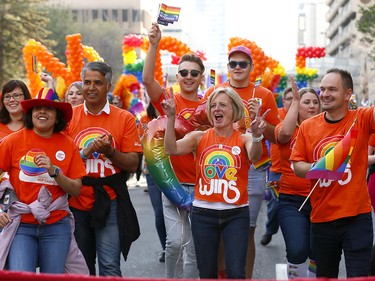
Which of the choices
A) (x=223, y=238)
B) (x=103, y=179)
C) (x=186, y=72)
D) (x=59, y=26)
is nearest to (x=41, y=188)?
(x=103, y=179)

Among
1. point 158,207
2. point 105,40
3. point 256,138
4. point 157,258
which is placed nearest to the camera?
point 256,138

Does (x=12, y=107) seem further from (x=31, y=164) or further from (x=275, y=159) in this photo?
(x=275, y=159)

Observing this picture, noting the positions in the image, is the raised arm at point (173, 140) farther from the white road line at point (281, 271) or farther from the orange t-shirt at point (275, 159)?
the white road line at point (281, 271)

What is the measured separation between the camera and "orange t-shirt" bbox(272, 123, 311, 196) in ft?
21.4

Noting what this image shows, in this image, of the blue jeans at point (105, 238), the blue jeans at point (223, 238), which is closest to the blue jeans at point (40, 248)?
the blue jeans at point (105, 238)

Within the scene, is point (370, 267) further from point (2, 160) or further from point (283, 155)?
point (2, 160)

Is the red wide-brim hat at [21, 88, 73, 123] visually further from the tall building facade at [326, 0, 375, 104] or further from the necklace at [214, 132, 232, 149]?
the tall building facade at [326, 0, 375, 104]

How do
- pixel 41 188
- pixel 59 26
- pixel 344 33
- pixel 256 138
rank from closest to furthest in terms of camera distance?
pixel 41 188
pixel 256 138
pixel 59 26
pixel 344 33

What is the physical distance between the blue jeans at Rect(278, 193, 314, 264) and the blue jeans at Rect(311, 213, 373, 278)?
81cm

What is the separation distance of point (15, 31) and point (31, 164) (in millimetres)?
40855

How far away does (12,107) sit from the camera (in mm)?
6109

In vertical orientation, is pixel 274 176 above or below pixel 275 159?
below

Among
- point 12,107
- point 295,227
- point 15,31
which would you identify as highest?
point 15,31

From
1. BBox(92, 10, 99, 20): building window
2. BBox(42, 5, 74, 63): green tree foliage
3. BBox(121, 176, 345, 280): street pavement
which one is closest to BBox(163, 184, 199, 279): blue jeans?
BBox(121, 176, 345, 280): street pavement
